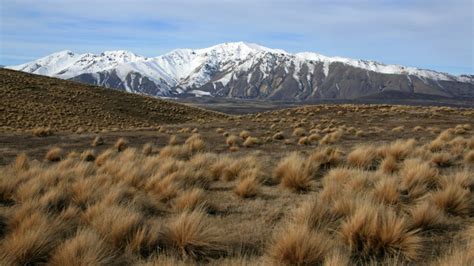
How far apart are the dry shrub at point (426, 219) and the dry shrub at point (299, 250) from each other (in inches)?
75.0

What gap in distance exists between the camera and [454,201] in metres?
7.02

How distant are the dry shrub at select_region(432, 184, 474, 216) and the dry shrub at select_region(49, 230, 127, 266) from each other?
5.07 metres

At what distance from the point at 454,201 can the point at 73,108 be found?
44097 mm

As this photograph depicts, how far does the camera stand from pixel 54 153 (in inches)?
595

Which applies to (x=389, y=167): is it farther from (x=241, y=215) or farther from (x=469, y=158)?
(x=241, y=215)

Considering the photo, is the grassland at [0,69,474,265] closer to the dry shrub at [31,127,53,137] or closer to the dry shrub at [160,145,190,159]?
the dry shrub at [160,145,190,159]

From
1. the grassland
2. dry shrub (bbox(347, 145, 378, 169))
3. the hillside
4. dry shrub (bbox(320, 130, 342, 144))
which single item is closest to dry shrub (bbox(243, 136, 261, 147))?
dry shrub (bbox(320, 130, 342, 144))

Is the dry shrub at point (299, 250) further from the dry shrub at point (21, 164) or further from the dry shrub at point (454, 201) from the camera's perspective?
the dry shrub at point (21, 164)

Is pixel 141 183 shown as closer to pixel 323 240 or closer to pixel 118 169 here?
pixel 118 169

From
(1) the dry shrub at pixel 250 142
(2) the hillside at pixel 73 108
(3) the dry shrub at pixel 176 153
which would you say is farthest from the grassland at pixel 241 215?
(2) the hillside at pixel 73 108

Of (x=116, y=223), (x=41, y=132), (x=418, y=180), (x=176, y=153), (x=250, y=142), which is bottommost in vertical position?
(x=41, y=132)

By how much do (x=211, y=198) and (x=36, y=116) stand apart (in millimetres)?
36990

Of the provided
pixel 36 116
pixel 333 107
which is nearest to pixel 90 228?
pixel 36 116

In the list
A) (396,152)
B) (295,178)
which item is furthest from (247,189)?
(396,152)
